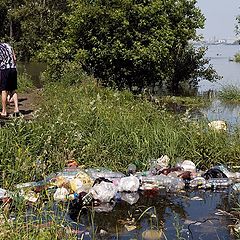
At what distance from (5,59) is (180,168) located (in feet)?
14.6

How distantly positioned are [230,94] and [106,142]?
12668 millimetres

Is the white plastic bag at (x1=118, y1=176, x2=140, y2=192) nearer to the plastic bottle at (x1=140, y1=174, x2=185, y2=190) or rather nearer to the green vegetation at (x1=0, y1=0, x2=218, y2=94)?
the plastic bottle at (x1=140, y1=174, x2=185, y2=190)

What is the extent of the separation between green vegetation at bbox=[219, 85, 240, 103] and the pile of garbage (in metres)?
12.2

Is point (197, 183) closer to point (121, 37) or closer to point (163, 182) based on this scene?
point (163, 182)

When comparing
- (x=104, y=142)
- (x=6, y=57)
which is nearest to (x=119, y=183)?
(x=104, y=142)

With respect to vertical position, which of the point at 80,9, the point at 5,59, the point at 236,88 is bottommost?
the point at 236,88

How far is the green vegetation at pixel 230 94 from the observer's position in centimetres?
1894

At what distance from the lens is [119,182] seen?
6547mm

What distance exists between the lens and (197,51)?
921 inches

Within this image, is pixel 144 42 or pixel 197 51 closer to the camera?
pixel 144 42

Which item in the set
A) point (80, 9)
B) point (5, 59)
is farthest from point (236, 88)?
point (5, 59)

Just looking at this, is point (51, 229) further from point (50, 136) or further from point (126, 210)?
point (50, 136)

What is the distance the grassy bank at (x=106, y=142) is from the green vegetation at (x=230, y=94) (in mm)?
11002

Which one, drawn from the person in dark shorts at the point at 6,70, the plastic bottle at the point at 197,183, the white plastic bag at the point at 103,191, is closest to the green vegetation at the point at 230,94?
the person in dark shorts at the point at 6,70
